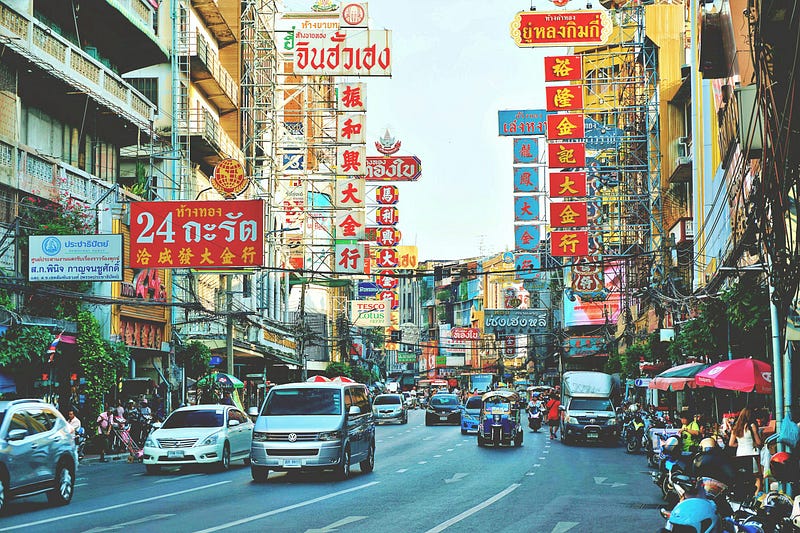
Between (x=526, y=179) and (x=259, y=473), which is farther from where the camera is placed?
(x=526, y=179)

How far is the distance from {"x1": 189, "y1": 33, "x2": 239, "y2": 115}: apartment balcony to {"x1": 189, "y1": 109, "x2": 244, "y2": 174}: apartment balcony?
1631mm

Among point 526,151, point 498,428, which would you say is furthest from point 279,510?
point 526,151

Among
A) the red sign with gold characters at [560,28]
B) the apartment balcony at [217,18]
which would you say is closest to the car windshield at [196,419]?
the red sign with gold characters at [560,28]

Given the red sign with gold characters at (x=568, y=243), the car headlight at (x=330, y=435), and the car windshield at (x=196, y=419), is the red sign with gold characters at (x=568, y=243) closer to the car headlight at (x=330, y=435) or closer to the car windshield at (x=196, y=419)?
the car windshield at (x=196, y=419)

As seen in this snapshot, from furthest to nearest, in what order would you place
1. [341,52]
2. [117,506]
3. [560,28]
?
1. [341,52]
2. [560,28]
3. [117,506]

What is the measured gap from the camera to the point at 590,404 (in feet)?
144

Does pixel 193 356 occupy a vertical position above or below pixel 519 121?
below

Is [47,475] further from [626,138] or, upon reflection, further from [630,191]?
[630,191]

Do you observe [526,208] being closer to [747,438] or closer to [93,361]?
[93,361]

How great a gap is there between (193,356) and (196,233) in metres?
18.4

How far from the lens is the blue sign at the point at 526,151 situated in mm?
56500

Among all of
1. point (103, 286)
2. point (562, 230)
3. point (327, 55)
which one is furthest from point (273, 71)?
point (103, 286)

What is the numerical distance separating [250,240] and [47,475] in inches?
518

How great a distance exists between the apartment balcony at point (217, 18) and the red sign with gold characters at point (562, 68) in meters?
16.5
